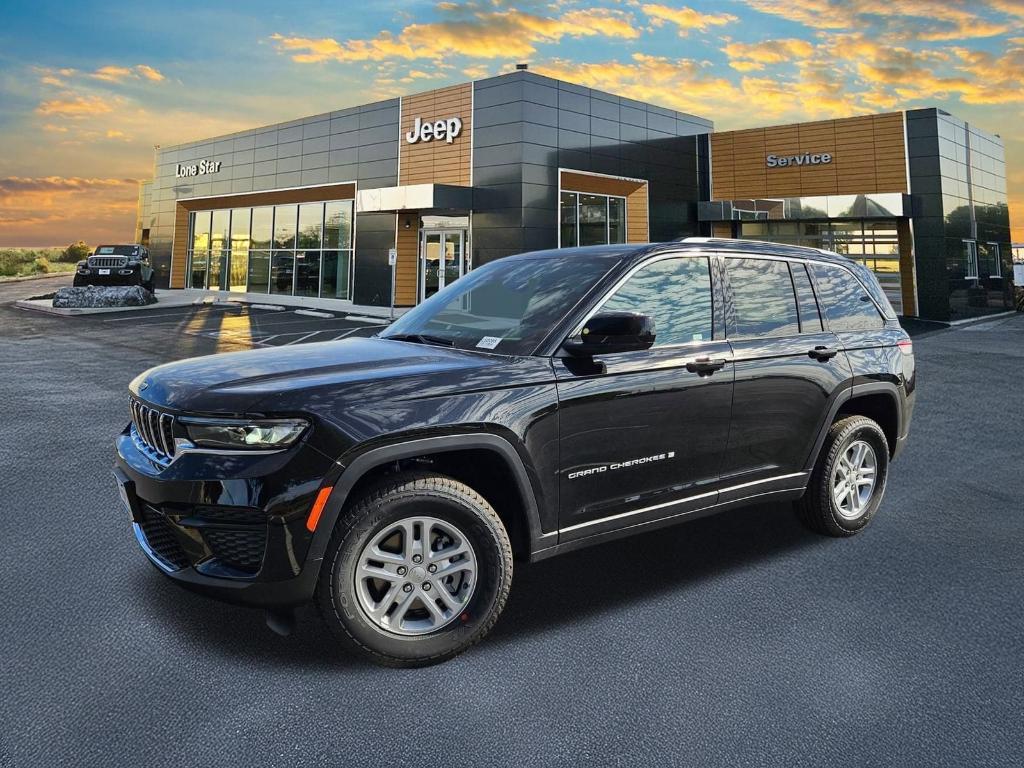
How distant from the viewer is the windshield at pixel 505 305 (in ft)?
12.2

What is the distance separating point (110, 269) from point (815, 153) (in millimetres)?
26976

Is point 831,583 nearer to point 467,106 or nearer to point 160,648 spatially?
point 160,648

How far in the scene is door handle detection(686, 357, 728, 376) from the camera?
12.9 ft

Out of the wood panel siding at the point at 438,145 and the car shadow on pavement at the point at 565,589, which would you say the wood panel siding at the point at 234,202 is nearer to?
the wood panel siding at the point at 438,145

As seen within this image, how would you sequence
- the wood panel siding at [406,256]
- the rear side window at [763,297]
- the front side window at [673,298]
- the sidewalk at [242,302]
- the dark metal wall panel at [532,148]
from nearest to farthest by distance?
the front side window at [673,298] → the rear side window at [763,297] → the dark metal wall panel at [532,148] → the sidewalk at [242,302] → the wood panel siding at [406,256]

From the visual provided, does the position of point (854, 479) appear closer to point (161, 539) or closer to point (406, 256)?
point (161, 539)

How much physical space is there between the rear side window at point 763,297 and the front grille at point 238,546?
2.73 metres

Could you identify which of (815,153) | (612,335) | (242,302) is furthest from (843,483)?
(242,302)

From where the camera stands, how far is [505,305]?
161 inches

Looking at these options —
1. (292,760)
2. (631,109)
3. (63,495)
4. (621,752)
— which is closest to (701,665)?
(621,752)

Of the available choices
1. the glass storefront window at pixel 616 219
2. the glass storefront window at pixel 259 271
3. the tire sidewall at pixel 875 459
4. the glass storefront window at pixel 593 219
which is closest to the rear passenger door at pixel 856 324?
the tire sidewall at pixel 875 459

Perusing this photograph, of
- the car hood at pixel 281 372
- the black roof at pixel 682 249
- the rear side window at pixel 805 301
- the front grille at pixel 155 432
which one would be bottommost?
the front grille at pixel 155 432

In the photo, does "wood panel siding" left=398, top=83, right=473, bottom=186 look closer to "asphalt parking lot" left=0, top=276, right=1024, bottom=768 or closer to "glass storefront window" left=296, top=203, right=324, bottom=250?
"glass storefront window" left=296, top=203, right=324, bottom=250

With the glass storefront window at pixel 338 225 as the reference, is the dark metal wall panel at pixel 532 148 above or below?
above
